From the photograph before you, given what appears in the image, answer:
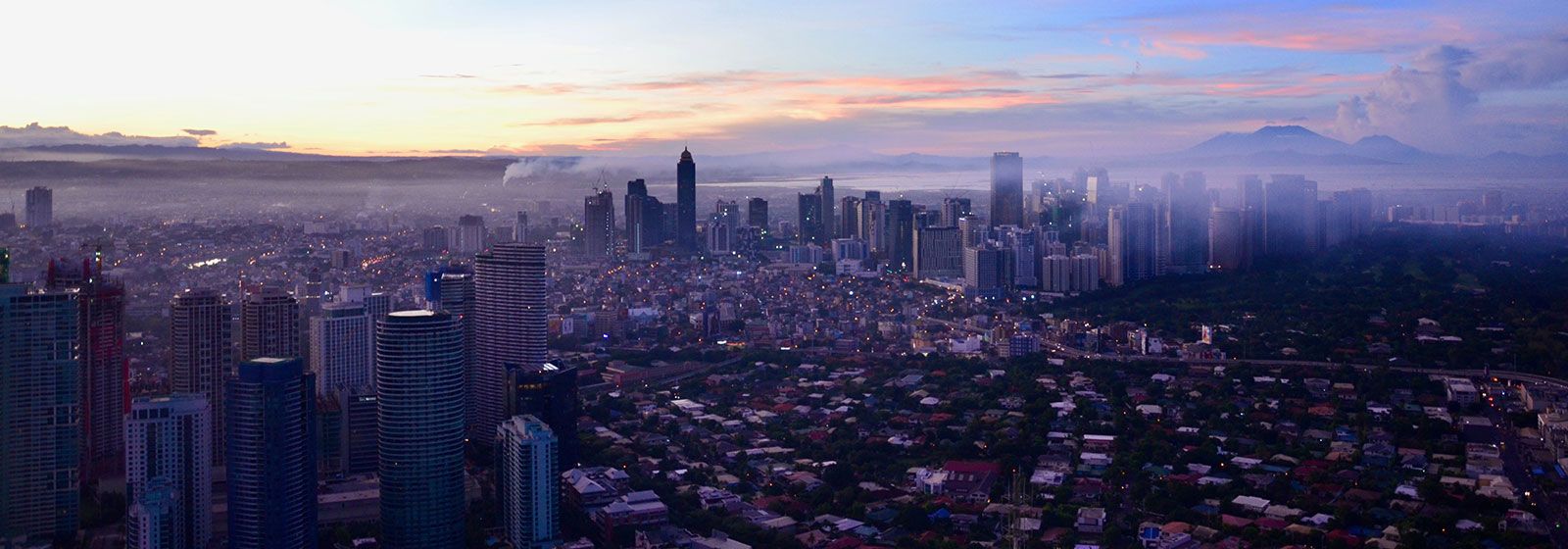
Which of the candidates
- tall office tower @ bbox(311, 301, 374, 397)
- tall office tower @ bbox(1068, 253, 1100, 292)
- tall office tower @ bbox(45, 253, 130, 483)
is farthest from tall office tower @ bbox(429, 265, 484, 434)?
tall office tower @ bbox(1068, 253, 1100, 292)

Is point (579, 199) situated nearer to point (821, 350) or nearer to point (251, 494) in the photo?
point (821, 350)

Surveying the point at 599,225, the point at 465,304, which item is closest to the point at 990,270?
the point at 599,225

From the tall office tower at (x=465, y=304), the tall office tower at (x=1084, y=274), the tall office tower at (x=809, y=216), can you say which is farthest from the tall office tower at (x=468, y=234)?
the tall office tower at (x=809, y=216)

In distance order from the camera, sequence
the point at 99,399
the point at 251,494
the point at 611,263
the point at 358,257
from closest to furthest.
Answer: the point at 251,494, the point at 99,399, the point at 358,257, the point at 611,263

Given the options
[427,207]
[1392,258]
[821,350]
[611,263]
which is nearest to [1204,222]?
[1392,258]

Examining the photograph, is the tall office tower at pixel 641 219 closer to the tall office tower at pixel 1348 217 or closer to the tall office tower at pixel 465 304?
the tall office tower at pixel 1348 217

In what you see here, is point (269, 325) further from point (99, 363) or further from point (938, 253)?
point (938, 253)

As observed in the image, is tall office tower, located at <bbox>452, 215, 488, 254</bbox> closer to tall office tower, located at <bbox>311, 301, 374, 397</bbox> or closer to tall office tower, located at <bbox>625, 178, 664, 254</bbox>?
tall office tower, located at <bbox>311, 301, 374, 397</bbox>
